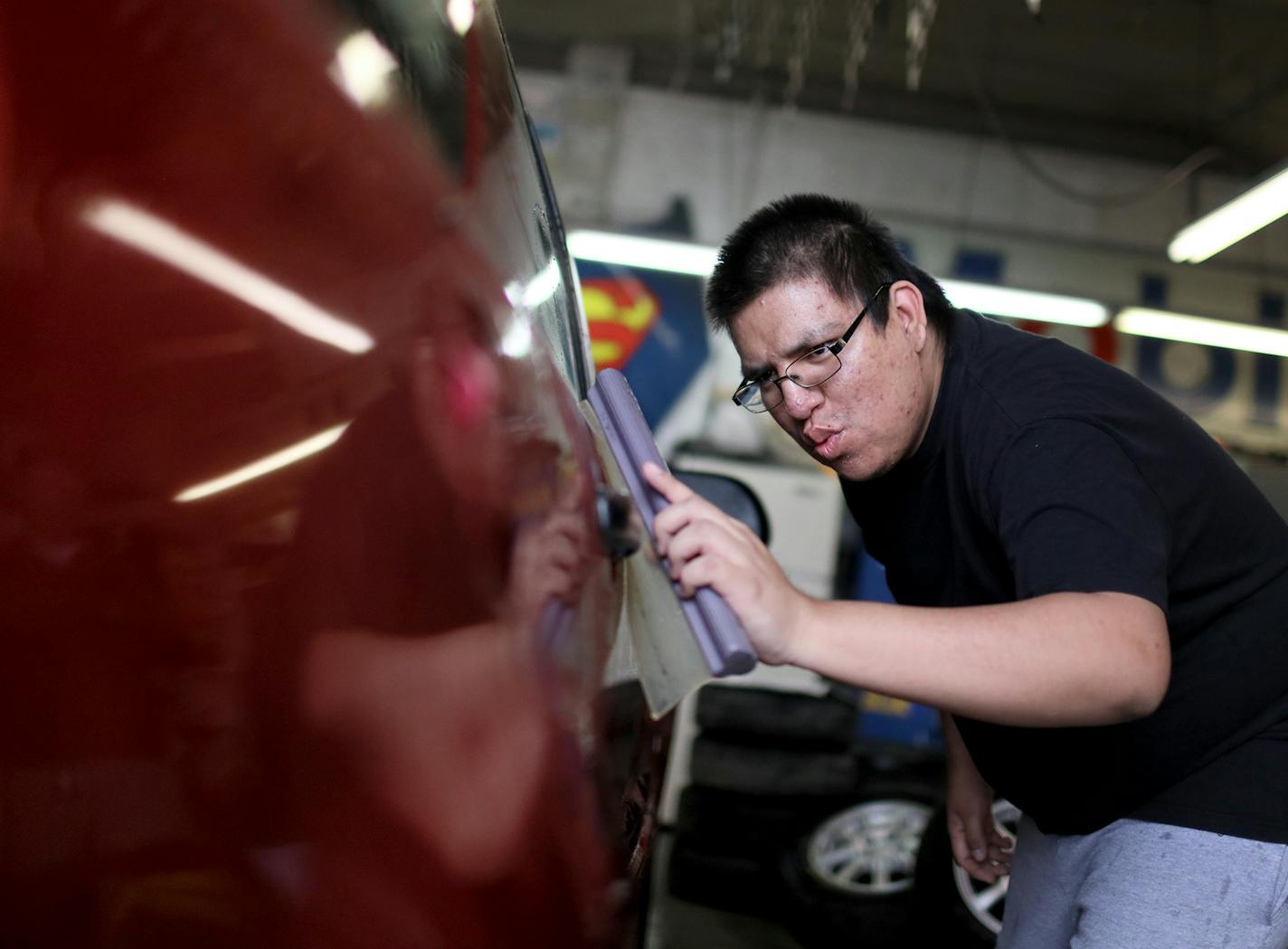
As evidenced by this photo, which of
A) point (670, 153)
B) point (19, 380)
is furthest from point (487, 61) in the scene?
point (670, 153)

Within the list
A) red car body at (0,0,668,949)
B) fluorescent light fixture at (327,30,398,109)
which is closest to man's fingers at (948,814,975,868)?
red car body at (0,0,668,949)

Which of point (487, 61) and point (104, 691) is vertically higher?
point (487, 61)

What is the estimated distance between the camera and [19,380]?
41 cm

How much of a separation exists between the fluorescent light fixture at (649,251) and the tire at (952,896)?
371 cm

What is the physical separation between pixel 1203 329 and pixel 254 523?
296 inches

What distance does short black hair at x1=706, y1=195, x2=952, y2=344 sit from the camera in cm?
128

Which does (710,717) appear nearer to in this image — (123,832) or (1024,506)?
(1024,506)

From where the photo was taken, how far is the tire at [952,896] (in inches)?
128

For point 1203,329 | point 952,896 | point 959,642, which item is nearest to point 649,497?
point 959,642

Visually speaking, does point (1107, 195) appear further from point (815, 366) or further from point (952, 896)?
point (815, 366)

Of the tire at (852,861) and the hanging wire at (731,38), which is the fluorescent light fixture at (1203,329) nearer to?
the hanging wire at (731,38)

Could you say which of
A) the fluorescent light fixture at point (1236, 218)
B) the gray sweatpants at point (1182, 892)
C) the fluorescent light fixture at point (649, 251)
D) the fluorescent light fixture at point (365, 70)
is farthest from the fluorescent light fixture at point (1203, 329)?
the fluorescent light fixture at point (365, 70)

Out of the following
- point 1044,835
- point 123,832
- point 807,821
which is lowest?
point 807,821

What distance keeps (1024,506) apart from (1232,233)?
5.91m
